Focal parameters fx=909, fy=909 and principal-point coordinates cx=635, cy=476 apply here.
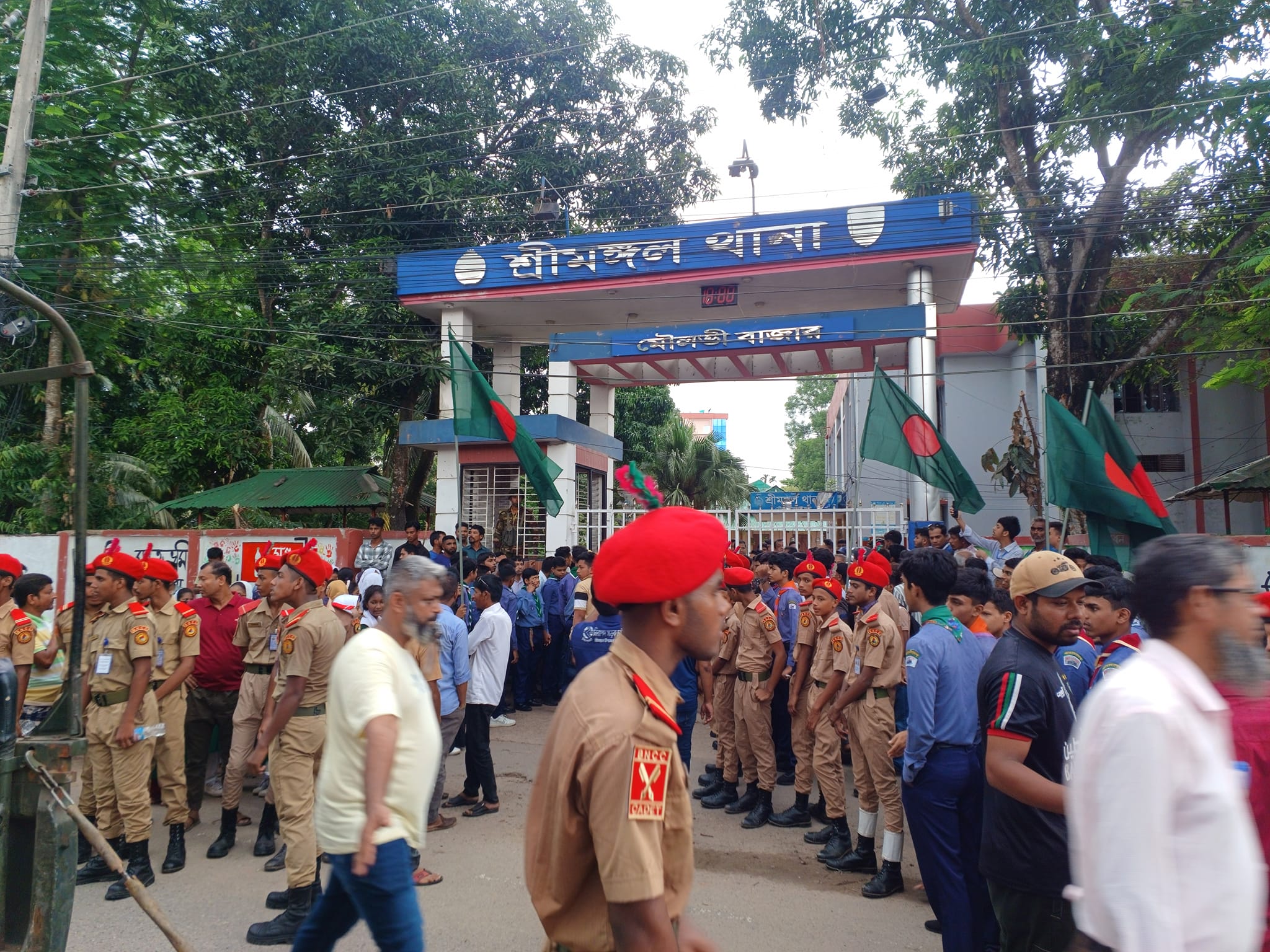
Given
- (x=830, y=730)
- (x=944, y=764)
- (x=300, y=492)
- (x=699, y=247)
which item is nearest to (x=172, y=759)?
(x=830, y=730)

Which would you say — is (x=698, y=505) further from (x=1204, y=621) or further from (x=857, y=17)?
(x=1204, y=621)

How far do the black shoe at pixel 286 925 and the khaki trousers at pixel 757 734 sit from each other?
11.2 feet

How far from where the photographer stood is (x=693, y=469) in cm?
2838

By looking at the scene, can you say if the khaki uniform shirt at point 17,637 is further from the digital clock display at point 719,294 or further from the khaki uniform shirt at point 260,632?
the digital clock display at point 719,294

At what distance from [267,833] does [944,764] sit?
4.38 metres

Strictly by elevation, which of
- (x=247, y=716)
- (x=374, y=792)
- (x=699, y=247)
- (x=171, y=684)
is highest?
(x=699, y=247)

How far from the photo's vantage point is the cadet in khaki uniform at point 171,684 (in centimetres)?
579

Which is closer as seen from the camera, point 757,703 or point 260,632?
point 260,632

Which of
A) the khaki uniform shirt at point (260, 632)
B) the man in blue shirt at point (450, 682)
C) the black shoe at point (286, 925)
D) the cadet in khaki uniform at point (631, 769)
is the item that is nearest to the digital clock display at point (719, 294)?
the man in blue shirt at point (450, 682)

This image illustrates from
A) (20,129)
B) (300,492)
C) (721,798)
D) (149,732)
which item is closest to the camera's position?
(149,732)

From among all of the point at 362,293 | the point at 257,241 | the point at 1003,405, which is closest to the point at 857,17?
the point at 1003,405

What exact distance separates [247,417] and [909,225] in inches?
560

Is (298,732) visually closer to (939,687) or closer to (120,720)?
(120,720)

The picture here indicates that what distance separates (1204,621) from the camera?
1.94 meters
